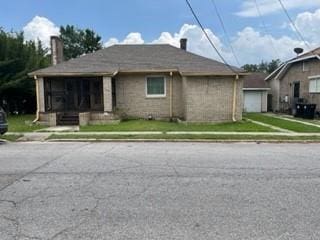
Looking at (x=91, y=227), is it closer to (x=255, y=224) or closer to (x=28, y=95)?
(x=255, y=224)

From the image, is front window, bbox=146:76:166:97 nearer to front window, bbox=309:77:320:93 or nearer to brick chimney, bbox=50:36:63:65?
brick chimney, bbox=50:36:63:65

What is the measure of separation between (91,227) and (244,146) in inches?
323

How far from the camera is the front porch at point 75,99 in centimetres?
1948

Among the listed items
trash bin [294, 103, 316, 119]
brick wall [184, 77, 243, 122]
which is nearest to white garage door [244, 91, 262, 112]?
trash bin [294, 103, 316, 119]

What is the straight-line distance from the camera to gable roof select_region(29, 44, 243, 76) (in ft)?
64.4

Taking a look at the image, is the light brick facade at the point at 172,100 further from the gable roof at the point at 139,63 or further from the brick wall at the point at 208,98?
the gable roof at the point at 139,63

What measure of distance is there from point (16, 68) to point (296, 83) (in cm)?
2101

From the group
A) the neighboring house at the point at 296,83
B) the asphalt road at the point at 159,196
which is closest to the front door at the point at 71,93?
the asphalt road at the point at 159,196

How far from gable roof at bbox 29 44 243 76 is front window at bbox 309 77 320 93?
25.3 feet

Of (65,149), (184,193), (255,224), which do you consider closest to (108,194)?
(184,193)

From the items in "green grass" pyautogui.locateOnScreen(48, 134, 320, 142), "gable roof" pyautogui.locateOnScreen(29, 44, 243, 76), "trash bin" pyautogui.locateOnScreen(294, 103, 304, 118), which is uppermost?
"gable roof" pyautogui.locateOnScreen(29, 44, 243, 76)

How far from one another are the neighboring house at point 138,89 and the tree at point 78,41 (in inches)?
1339

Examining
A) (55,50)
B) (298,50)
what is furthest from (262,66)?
(55,50)

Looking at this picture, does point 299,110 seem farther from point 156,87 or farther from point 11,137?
point 11,137
